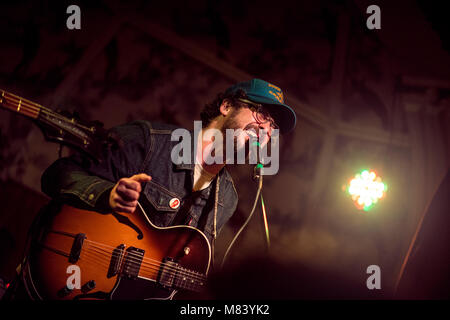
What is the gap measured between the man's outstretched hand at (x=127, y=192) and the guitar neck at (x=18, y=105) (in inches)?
20.8

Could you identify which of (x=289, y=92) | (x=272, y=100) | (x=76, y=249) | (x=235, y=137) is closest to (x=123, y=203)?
(x=76, y=249)

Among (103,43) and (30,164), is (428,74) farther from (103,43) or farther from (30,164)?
(30,164)

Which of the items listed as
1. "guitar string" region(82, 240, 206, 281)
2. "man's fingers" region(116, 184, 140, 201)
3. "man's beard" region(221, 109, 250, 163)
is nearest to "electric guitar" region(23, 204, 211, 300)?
"guitar string" region(82, 240, 206, 281)

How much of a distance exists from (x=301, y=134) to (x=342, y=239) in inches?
75.4

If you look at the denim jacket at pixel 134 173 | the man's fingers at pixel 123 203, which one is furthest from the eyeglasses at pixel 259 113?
the man's fingers at pixel 123 203

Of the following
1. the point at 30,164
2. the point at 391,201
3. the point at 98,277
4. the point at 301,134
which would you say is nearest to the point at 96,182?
the point at 98,277

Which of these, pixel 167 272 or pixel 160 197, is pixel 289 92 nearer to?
pixel 160 197

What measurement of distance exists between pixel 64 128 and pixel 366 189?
418 cm

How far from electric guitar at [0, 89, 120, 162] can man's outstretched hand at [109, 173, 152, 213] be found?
0.35 metres

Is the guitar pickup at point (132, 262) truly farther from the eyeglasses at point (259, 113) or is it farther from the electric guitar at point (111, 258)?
the eyeglasses at point (259, 113)

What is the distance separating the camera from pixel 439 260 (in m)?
1.77

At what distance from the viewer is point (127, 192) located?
114 centimetres

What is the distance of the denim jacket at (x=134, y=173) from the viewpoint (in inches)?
49.9

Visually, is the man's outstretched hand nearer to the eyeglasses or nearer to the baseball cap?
the eyeglasses
